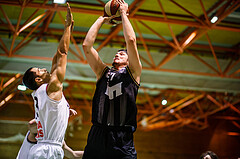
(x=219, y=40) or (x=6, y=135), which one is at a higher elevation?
(x=219, y=40)

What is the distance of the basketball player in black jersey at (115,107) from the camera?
3340mm

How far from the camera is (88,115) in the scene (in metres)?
19.8

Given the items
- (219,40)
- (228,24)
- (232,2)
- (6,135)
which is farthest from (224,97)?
(6,135)

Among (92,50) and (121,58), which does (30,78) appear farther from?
(121,58)

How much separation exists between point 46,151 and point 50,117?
424 mm

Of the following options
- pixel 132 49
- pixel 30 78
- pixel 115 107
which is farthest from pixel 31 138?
pixel 132 49

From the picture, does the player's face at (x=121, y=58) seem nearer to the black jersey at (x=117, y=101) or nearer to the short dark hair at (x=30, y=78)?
the black jersey at (x=117, y=101)

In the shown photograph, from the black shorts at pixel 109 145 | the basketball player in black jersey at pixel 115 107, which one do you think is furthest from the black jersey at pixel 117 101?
the black shorts at pixel 109 145

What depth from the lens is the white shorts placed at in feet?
12.6

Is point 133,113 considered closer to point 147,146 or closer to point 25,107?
point 25,107

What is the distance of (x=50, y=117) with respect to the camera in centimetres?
393

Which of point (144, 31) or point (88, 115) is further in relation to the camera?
point (88, 115)

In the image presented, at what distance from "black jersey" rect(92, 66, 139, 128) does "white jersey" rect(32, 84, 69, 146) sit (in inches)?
24.0

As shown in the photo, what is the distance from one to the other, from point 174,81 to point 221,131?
1082cm
